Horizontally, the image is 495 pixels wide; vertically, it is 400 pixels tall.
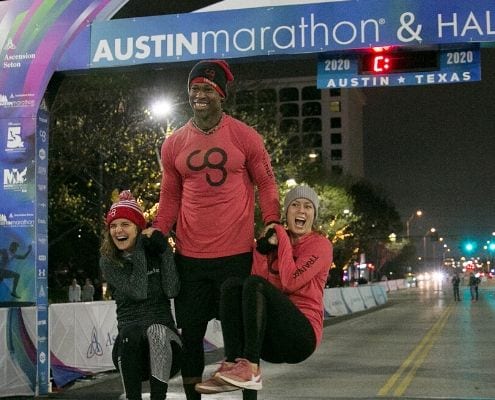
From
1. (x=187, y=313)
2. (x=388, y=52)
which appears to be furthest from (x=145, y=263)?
(x=388, y=52)

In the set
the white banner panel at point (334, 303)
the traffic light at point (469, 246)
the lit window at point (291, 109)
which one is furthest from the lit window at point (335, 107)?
the white banner panel at point (334, 303)

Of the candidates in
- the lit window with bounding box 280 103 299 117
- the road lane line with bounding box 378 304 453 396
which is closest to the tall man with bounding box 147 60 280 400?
the road lane line with bounding box 378 304 453 396

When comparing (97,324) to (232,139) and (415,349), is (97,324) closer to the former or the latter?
(415,349)

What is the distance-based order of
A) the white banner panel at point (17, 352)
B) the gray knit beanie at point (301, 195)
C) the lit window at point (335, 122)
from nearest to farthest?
the gray knit beanie at point (301, 195) → the white banner panel at point (17, 352) → the lit window at point (335, 122)

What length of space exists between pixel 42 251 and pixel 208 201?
5.75m

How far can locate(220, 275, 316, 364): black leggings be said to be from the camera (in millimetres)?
4523

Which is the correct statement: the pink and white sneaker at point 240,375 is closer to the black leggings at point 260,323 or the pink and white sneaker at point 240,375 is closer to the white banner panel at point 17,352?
the black leggings at point 260,323

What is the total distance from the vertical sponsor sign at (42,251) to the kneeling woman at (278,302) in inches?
229

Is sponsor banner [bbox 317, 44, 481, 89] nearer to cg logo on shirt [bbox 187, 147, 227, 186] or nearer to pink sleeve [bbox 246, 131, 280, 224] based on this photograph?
pink sleeve [bbox 246, 131, 280, 224]

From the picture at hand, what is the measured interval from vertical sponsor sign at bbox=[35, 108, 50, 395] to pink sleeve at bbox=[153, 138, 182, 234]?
5296mm

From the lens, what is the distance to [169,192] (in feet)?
17.5

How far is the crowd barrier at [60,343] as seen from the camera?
10.5 metres

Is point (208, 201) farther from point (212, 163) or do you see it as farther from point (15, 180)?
point (15, 180)

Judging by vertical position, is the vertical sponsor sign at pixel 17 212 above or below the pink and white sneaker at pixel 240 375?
above
